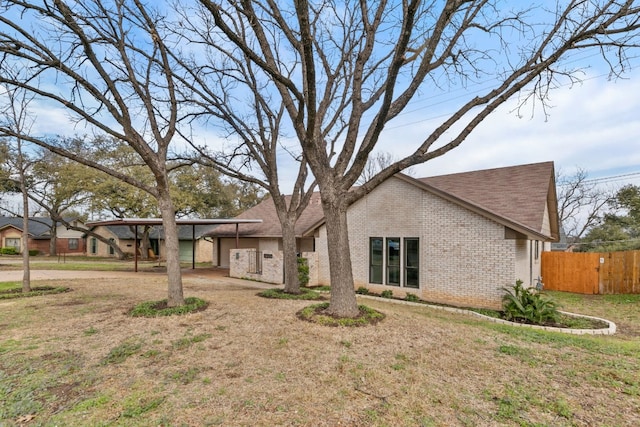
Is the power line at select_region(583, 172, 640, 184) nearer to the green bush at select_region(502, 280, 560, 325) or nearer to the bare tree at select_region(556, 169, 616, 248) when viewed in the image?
the bare tree at select_region(556, 169, 616, 248)

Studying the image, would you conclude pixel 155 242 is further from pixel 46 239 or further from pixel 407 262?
pixel 407 262

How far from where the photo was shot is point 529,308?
8195 mm

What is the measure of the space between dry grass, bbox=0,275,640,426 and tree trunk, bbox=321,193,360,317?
0.71m

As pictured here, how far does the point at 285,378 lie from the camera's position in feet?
12.9

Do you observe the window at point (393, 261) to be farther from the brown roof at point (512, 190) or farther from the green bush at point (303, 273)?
the green bush at point (303, 273)

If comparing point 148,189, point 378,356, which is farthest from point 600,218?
point 148,189

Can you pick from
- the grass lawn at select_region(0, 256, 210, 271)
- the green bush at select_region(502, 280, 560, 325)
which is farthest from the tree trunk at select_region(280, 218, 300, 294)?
the grass lawn at select_region(0, 256, 210, 271)

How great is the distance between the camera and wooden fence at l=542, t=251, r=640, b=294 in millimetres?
12227

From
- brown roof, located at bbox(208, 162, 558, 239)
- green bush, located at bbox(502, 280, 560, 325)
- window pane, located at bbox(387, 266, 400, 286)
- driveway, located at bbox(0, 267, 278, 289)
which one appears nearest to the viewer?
green bush, located at bbox(502, 280, 560, 325)

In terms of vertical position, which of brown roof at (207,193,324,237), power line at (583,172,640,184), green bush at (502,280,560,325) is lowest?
green bush at (502,280,560,325)

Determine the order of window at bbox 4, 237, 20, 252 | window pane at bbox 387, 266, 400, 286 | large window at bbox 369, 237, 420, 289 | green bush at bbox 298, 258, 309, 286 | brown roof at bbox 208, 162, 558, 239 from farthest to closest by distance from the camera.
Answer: window at bbox 4, 237, 20, 252
green bush at bbox 298, 258, 309, 286
window pane at bbox 387, 266, 400, 286
large window at bbox 369, 237, 420, 289
brown roof at bbox 208, 162, 558, 239

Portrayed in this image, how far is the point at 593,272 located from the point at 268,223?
1510 cm

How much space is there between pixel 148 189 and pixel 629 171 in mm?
28066

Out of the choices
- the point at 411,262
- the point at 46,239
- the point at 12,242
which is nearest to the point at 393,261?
the point at 411,262
